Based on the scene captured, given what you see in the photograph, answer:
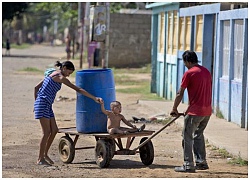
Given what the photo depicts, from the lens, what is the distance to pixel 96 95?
397 inches

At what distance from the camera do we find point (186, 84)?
9297 millimetres

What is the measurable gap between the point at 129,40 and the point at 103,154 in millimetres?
26786

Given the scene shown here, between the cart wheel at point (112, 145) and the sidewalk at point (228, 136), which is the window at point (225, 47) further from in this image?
the cart wheel at point (112, 145)

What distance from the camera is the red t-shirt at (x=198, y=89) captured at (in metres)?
9.28

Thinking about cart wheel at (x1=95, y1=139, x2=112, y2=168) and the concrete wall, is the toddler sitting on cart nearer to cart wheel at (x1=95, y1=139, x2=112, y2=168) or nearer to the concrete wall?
cart wheel at (x1=95, y1=139, x2=112, y2=168)

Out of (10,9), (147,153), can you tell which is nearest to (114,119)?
(147,153)

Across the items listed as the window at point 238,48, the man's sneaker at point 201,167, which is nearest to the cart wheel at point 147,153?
the man's sneaker at point 201,167

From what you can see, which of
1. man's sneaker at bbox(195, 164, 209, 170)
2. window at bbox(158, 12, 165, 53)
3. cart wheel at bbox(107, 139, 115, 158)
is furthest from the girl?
window at bbox(158, 12, 165, 53)

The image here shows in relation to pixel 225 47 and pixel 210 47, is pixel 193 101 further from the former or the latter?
pixel 210 47

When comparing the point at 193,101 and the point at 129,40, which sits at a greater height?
the point at 129,40

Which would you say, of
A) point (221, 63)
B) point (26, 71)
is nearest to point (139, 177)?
point (221, 63)

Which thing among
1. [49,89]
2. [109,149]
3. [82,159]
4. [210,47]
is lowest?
[82,159]

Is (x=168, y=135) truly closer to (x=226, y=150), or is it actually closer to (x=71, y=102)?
(x=226, y=150)

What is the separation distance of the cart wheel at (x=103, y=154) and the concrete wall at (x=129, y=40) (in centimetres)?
2600
